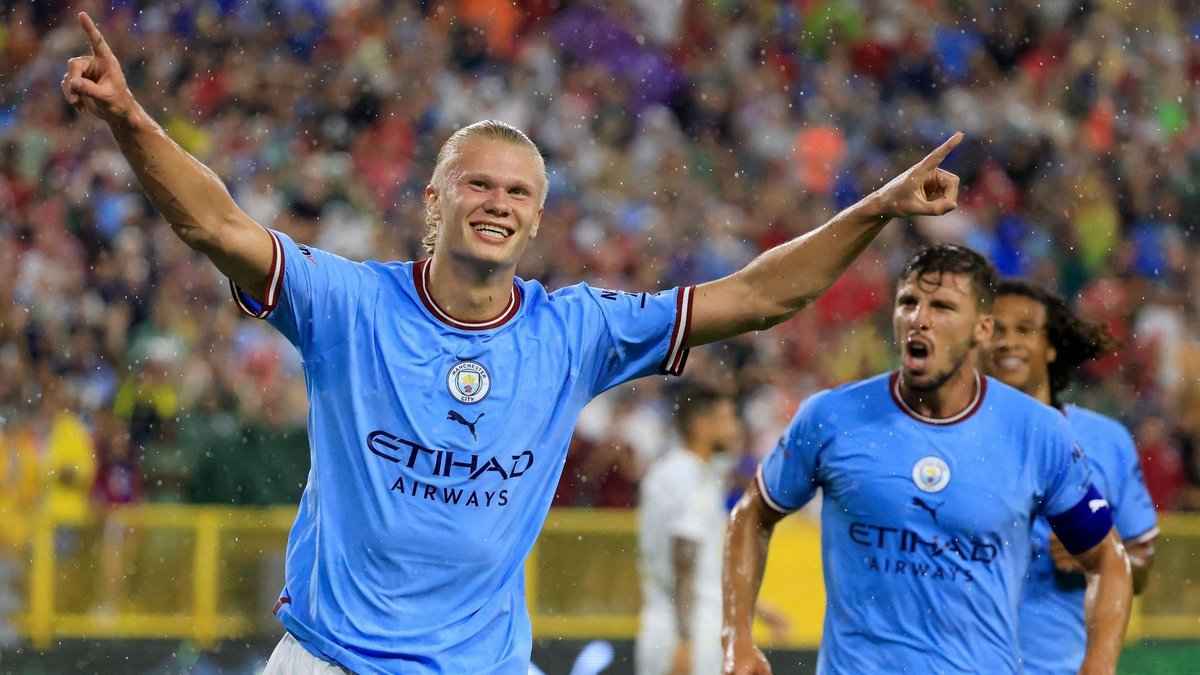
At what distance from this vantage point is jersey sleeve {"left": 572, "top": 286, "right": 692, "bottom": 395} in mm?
4305

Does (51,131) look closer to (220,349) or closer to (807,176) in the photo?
(220,349)

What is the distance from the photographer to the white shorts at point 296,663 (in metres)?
3.93

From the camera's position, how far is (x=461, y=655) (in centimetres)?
397

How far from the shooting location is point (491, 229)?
13.6ft

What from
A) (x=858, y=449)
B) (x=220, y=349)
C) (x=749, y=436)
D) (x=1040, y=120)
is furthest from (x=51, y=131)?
(x=858, y=449)

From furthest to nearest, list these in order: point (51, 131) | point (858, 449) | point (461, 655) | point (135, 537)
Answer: point (51, 131), point (135, 537), point (858, 449), point (461, 655)

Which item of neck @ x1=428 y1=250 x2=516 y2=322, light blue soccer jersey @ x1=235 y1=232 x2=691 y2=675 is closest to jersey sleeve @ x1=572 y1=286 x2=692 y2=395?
light blue soccer jersey @ x1=235 y1=232 x2=691 y2=675

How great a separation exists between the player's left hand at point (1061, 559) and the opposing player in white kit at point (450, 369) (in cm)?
215

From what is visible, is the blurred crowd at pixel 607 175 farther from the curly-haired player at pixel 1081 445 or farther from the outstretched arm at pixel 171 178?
the outstretched arm at pixel 171 178

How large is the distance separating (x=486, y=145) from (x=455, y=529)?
0.97 m

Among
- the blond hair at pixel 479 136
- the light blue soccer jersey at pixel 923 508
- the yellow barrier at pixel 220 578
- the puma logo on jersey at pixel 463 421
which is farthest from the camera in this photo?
the yellow barrier at pixel 220 578

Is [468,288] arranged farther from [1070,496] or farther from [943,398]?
[1070,496]

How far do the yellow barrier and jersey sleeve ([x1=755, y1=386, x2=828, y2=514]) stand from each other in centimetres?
447

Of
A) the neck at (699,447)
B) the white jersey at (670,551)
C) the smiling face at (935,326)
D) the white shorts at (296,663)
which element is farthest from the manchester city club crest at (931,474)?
the neck at (699,447)
